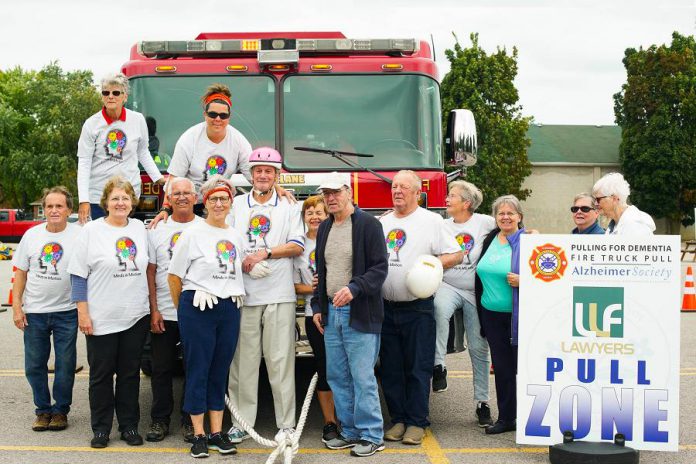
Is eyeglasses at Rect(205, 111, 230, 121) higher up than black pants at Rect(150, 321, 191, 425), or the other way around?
eyeglasses at Rect(205, 111, 230, 121)

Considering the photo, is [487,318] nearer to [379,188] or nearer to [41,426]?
[379,188]

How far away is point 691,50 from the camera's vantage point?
48500 millimetres

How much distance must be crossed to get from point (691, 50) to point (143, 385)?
46.3 meters

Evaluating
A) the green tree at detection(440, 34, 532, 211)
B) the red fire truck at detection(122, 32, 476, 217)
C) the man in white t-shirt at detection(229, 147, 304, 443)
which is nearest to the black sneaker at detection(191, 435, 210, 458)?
the man in white t-shirt at detection(229, 147, 304, 443)

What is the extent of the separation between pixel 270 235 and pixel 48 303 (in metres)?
1.76

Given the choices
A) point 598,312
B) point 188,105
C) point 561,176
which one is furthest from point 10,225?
point 598,312

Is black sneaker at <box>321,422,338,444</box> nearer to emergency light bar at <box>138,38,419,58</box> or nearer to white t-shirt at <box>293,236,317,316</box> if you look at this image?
white t-shirt at <box>293,236,317,316</box>

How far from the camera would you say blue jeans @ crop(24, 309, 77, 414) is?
659 centimetres

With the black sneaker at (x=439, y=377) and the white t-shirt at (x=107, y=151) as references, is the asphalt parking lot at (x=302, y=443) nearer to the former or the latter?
the black sneaker at (x=439, y=377)

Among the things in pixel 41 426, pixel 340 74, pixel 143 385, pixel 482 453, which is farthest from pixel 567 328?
pixel 143 385

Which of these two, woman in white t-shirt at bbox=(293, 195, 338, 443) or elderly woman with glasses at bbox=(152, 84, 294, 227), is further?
elderly woman with glasses at bbox=(152, 84, 294, 227)

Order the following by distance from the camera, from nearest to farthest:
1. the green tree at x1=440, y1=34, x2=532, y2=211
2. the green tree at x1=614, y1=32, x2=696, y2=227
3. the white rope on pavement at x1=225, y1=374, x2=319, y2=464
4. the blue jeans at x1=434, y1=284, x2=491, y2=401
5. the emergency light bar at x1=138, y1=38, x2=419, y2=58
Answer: the white rope on pavement at x1=225, y1=374, x2=319, y2=464, the blue jeans at x1=434, y1=284, x2=491, y2=401, the emergency light bar at x1=138, y1=38, x2=419, y2=58, the green tree at x1=440, y1=34, x2=532, y2=211, the green tree at x1=614, y1=32, x2=696, y2=227

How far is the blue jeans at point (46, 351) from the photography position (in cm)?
659

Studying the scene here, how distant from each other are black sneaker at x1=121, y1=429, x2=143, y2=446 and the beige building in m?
44.5
